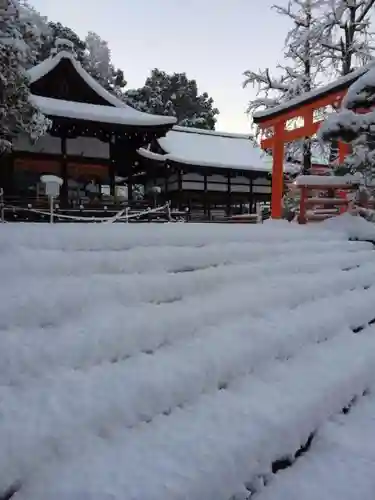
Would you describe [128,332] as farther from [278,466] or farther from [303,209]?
[303,209]

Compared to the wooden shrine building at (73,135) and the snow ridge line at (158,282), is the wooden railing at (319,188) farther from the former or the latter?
the wooden shrine building at (73,135)

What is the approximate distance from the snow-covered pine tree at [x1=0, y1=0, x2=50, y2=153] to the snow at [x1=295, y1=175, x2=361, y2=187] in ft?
15.2

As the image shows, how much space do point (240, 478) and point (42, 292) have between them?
3.94 feet

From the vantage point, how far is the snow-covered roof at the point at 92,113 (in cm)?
1055

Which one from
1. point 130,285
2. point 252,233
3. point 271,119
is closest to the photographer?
point 130,285

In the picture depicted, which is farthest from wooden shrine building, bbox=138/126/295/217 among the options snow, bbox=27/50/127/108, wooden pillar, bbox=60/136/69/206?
wooden pillar, bbox=60/136/69/206

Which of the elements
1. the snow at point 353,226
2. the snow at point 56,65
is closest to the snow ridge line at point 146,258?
the snow at point 353,226

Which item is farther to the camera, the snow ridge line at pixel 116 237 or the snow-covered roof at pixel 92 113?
the snow-covered roof at pixel 92 113

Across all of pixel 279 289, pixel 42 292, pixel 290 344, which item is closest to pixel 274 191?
pixel 279 289

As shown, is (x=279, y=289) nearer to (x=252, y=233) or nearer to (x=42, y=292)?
(x=252, y=233)

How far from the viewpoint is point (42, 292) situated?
6.42 feet

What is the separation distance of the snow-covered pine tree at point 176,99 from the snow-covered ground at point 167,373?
1254 inches

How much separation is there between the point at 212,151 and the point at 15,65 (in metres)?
13.0

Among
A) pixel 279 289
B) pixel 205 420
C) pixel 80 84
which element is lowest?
pixel 205 420
